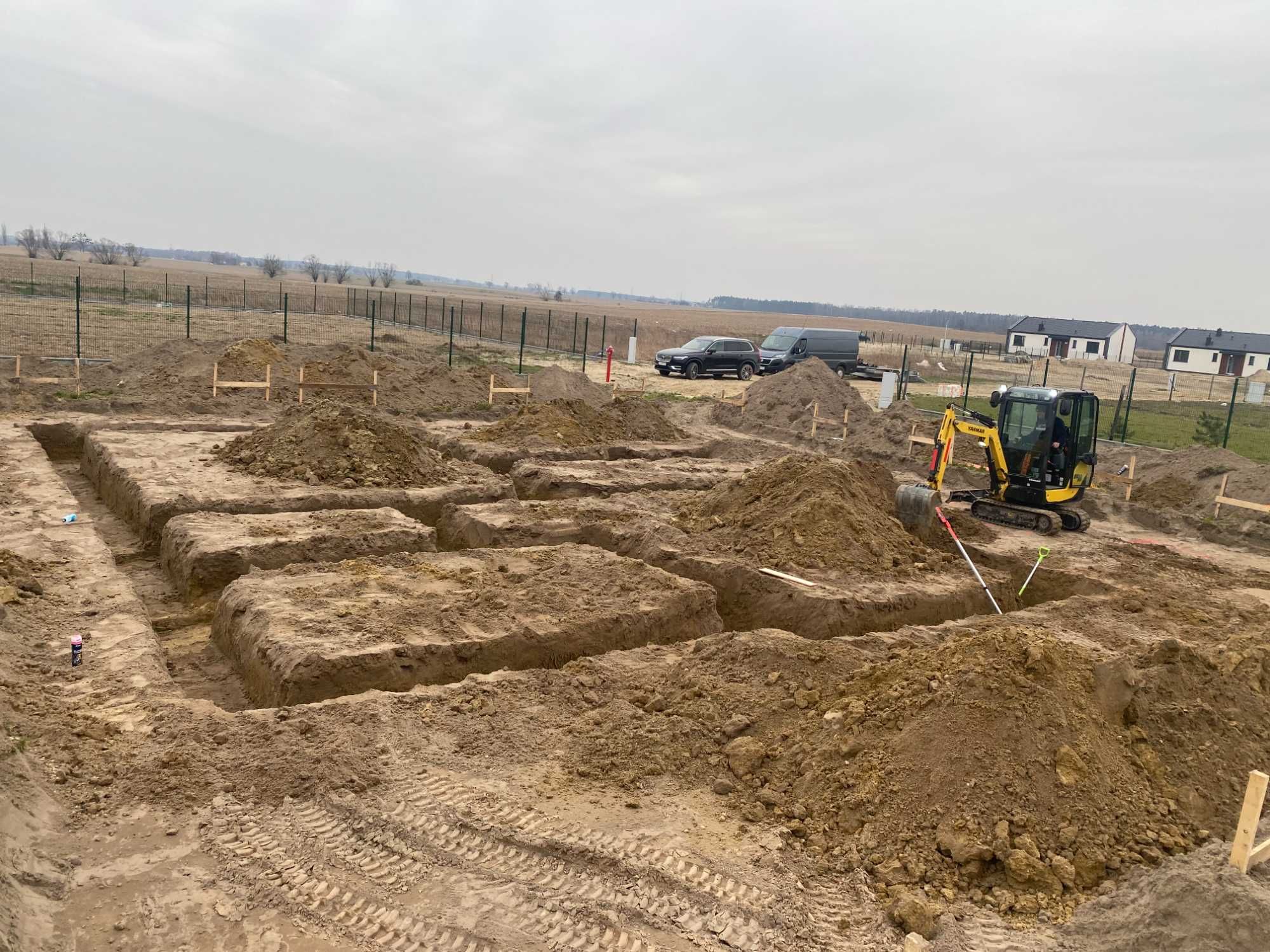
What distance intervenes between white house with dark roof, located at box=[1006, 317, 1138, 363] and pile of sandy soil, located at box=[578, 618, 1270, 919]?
6855 centimetres

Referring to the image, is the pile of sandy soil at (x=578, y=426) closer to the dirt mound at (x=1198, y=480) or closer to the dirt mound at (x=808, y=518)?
the dirt mound at (x=808, y=518)

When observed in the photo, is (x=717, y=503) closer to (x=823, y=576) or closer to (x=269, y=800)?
(x=823, y=576)

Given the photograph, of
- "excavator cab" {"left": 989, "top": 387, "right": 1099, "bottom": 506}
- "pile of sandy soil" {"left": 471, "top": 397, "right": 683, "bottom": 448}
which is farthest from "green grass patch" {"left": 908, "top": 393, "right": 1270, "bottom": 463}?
"pile of sandy soil" {"left": 471, "top": 397, "right": 683, "bottom": 448}

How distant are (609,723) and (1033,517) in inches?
384

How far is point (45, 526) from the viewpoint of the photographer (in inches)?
399

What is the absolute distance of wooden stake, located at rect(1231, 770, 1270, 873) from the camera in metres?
4.17

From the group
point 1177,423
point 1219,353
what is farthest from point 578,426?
point 1219,353

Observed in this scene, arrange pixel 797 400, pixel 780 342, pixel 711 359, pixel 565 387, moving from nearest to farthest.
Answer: pixel 565 387
pixel 797 400
pixel 711 359
pixel 780 342

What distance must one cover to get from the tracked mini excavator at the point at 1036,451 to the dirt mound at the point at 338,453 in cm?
769

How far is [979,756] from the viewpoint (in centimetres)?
532

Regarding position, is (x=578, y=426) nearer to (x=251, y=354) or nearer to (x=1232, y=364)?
(x=251, y=354)

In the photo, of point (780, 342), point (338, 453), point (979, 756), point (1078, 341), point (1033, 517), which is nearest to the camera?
point (979, 756)

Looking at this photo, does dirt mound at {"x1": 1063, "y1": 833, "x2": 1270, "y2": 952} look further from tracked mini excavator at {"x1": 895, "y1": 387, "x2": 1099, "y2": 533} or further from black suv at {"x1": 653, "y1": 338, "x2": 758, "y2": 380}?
black suv at {"x1": 653, "y1": 338, "x2": 758, "y2": 380}

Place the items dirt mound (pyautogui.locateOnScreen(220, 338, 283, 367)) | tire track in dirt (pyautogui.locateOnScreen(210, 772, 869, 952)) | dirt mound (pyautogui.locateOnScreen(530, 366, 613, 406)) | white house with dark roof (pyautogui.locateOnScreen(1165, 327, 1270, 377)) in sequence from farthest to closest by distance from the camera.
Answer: white house with dark roof (pyautogui.locateOnScreen(1165, 327, 1270, 377)) → dirt mound (pyautogui.locateOnScreen(530, 366, 613, 406)) → dirt mound (pyautogui.locateOnScreen(220, 338, 283, 367)) → tire track in dirt (pyautogui.locateOnScreen(210, 772, 869, 952))
